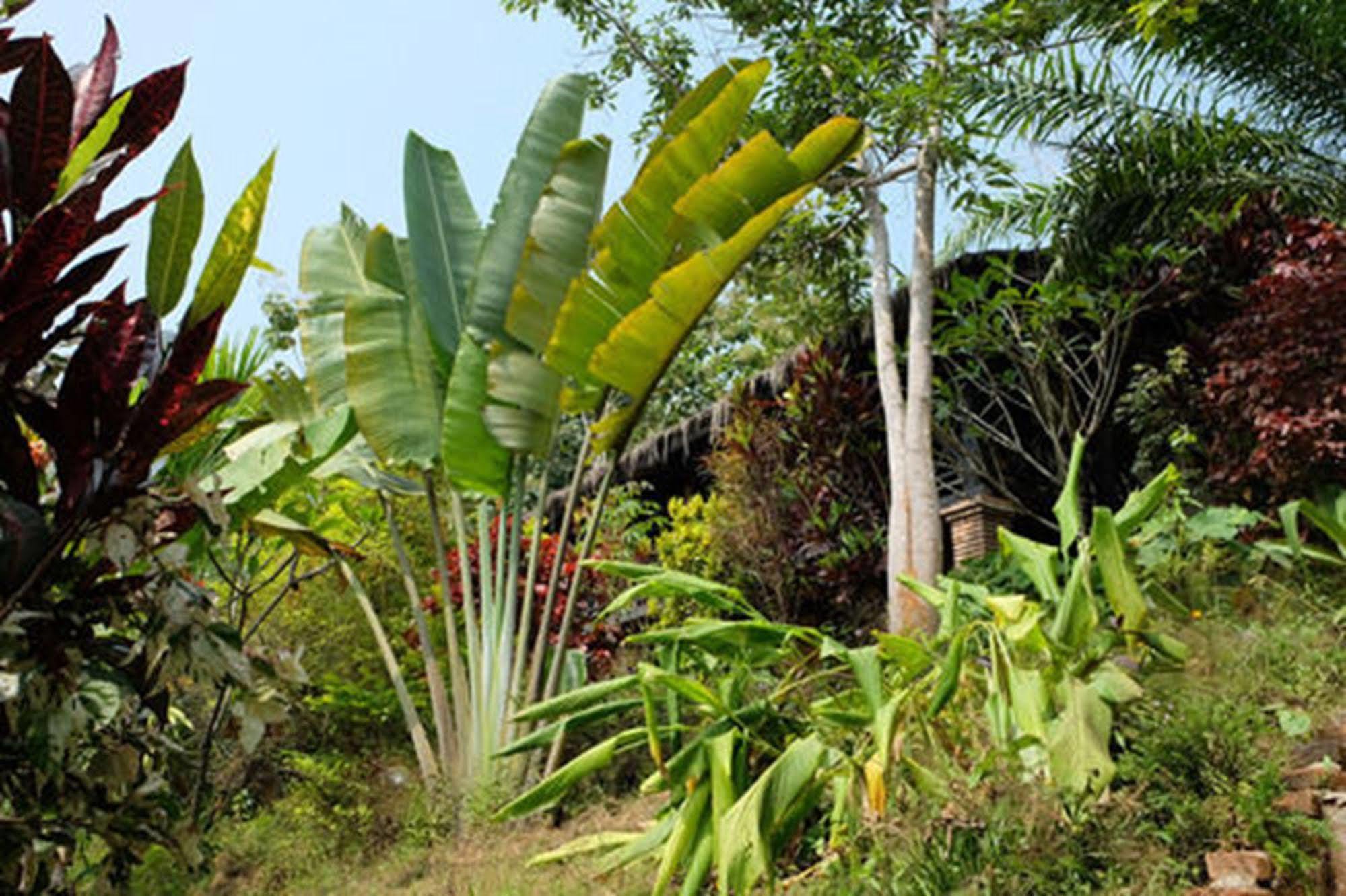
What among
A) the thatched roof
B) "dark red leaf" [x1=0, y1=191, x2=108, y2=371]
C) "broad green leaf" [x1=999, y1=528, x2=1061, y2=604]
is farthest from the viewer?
the thatched roof

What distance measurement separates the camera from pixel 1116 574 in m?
3.70

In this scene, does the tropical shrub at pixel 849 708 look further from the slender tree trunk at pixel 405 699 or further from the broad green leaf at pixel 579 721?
the slender tree trunk at pixel 405 699

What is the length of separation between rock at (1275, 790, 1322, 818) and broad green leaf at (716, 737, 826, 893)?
50.7 inches

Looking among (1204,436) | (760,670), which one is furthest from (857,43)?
(760,670)

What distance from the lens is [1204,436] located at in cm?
858

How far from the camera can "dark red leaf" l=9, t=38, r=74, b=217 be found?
2283mm

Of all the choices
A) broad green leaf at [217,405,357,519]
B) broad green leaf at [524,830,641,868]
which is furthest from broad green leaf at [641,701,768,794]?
broad green leaf at [217,405,357,519]

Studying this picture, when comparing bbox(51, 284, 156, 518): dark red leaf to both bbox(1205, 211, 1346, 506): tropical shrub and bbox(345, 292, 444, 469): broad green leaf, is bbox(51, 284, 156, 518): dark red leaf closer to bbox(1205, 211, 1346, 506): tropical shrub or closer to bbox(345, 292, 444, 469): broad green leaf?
bbox(345, 292, 444, 469): broad green leaf

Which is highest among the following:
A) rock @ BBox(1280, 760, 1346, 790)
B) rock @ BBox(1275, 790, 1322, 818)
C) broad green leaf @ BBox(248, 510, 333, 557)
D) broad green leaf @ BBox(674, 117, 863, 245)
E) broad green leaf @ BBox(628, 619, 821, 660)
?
broad green leaf @ BBox(674, 117, 863, 245)

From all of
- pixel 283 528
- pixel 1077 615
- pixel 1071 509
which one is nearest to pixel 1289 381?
pixel 1071 509

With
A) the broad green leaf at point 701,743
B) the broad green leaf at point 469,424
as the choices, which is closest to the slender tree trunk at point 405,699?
the broad green leaf at point 469,424

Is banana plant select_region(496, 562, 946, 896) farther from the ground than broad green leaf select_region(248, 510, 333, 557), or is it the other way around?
broad green leaf select_region(248, 510, 333, 557)

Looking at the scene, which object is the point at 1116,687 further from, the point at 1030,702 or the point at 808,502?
the point at 808,502

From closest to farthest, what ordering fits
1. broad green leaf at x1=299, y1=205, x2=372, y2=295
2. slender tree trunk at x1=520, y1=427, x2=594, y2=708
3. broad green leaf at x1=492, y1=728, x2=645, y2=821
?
broad green leaf at x1=492, y1=728, x2=645, y2=821
slender tree trunk at x1=520, y1=427, x2=594, y2=708
broad green leaf at x1=299, y1=205, x2=372, y2=295
